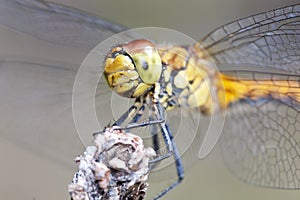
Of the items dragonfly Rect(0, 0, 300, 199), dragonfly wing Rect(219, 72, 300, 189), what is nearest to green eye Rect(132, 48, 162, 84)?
dragonfly Rect(0, 0, 300, 199)

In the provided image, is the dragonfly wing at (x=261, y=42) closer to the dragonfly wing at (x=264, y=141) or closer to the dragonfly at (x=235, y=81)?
the dragonfly at (x=235, y=81)

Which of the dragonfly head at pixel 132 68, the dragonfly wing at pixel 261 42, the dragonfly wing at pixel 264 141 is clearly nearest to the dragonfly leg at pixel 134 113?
the dragonfly head at pixel 132 68

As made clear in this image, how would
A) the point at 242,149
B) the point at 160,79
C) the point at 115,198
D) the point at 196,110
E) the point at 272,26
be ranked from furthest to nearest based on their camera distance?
the point at 242,149
the point at 196,110
the point at 272,26
the point at 160,79
the point at 115,198

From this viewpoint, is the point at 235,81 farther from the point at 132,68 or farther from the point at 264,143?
the point at 132,68

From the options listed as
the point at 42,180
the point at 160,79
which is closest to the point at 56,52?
the point at 160,79

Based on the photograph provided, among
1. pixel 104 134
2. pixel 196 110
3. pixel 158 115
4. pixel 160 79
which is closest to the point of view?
pixel 104 134

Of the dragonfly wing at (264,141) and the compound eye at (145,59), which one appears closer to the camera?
the compound eye at (145,59)

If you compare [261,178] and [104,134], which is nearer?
[104,134]

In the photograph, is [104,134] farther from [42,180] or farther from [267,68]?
[42,180]
